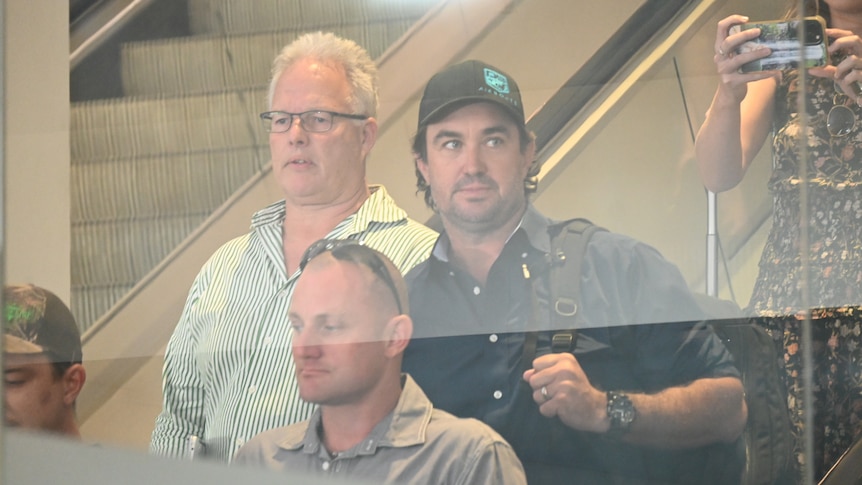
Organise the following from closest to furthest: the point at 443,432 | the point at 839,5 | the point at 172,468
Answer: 1. the point at 839,5
2. the point at 443,432
3. the point at 172,468

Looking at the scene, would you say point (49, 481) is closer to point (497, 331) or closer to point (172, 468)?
point (172, 468)

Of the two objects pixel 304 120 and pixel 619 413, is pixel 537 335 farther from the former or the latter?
pixel 304 120

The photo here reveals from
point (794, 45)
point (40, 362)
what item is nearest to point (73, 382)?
point (40, 362)

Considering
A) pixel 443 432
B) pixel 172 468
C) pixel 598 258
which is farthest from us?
pixel 172 468

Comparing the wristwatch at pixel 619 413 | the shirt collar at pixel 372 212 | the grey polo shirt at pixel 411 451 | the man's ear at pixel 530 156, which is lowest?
the grey polo shirt at pixel 411 451

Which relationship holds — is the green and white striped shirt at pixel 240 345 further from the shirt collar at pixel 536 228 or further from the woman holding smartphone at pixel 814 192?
the woman holding smartphone at pixel 814 192

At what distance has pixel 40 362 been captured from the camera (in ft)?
8.34

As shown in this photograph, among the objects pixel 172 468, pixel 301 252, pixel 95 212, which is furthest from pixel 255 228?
pixel 172 468

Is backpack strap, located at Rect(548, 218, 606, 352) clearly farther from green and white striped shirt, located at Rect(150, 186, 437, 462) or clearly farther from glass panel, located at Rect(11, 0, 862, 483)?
green and white striped shirt, located at Rect(150, 186, 437, 462)

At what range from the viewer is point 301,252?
7.14ft

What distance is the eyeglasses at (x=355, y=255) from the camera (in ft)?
6.86

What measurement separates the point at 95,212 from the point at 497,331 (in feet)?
3.33

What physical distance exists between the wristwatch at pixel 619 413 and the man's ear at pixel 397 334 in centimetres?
41

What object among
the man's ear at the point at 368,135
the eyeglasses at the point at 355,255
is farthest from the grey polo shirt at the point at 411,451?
the man's ear at the point at 368,135
